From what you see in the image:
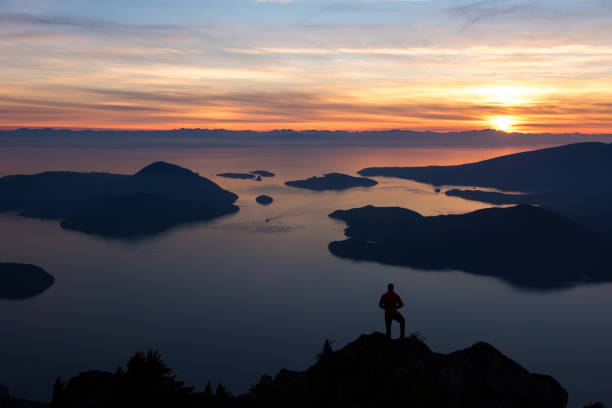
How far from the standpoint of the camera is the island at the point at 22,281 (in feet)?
393

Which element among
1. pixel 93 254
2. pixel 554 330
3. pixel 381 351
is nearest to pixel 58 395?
pixel 381 351

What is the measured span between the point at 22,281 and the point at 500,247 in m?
164

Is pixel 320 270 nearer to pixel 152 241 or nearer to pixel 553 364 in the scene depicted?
pixel 553 364

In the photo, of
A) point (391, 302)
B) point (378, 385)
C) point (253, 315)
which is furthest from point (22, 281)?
point (378, 385)

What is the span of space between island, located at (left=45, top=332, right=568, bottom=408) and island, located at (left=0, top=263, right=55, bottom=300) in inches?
4671

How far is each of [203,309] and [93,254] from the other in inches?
3038

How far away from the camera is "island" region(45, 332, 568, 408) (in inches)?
719

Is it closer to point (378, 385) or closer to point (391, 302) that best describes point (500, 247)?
point (391, 302)

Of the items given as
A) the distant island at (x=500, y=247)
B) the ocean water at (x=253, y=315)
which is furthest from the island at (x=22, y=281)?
the distant island at (x=500, y=247)

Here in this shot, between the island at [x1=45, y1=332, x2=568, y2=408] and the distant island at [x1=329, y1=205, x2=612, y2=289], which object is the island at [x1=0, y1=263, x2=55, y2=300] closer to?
the distant island at [x1=329, y1=205, x2=612, y2=289]

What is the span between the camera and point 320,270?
144 m

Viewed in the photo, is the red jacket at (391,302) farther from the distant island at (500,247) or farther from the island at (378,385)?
the distant island at (500,247)

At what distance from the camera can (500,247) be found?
6506 inches

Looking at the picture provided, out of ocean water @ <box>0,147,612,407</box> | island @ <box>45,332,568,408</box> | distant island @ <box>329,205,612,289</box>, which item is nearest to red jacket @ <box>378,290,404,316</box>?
island @ <box>45,332,568,408</box>
